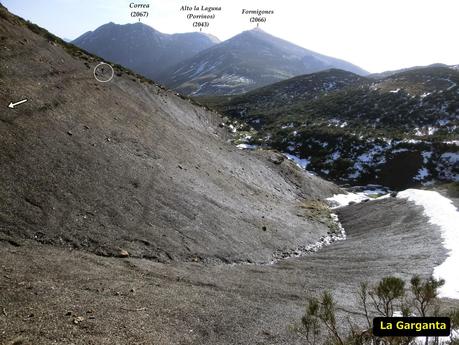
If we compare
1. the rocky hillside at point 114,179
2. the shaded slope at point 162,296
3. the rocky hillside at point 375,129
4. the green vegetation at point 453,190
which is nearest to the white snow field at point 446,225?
the shaded slope at point 162,296

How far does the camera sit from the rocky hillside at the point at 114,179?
2047cm

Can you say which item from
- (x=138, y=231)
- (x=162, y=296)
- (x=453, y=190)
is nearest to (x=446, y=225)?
(x=453, y=190)

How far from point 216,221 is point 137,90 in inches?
1032

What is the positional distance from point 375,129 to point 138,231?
264 ft

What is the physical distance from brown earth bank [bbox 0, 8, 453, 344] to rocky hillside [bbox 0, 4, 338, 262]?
0.11 meters

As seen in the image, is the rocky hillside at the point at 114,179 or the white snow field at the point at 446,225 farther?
the white snow field at the point at 446,225

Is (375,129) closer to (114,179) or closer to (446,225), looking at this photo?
(446,225)

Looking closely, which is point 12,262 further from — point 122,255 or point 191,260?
point 191,260

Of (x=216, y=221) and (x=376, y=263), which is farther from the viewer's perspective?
(x=216, y=221)

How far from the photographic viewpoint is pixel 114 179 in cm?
2580

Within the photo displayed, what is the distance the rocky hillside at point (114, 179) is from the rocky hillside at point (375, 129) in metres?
27.7

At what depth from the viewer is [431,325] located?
711 cm

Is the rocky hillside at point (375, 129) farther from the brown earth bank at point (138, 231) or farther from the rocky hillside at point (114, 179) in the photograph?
the brown earth bank at point (138, 231)

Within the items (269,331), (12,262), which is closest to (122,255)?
(12,262)
